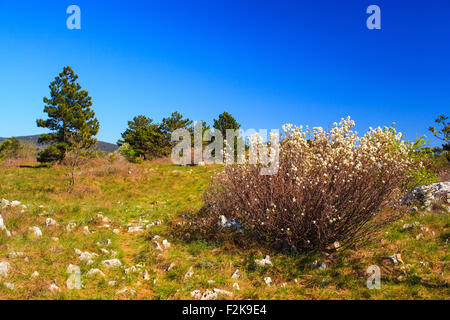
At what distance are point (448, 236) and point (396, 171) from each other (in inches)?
98.5

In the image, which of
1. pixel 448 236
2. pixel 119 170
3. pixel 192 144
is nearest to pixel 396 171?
pixel 448 236

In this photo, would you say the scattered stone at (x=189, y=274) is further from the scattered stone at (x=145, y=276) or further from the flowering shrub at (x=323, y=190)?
the flowering shrub at (x=323, y=190)

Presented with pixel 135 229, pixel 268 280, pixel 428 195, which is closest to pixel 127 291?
pixel 268 280

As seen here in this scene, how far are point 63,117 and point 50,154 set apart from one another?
3.69m

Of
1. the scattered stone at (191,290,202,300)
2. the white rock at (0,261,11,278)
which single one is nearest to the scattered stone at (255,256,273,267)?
the scattered stone at (191,290,202,300)

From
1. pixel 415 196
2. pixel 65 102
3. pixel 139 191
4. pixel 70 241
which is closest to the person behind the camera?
pixel 70 241

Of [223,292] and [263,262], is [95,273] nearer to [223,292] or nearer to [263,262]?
[223,292]

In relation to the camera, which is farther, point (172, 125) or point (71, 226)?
point (172, 125)

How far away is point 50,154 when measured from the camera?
25422 millimetres

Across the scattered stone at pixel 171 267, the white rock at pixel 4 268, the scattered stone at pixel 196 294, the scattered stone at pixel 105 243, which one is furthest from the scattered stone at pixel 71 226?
the scattered stone at pixel 196 294

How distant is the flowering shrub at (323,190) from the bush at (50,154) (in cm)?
2470
